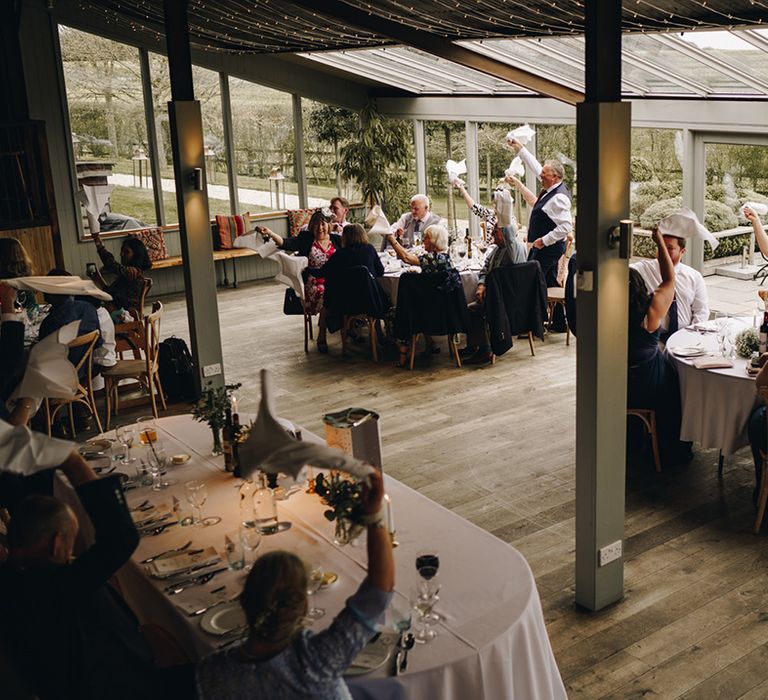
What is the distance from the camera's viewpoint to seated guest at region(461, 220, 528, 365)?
28.3 feet

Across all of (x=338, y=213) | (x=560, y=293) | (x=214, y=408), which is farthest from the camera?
(x=338, y=213)

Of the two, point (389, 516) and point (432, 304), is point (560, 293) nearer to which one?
point (432, 304)

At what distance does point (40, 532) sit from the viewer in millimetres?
2762

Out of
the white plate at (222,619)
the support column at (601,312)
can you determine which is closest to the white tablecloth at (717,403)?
the support column at (601,312)

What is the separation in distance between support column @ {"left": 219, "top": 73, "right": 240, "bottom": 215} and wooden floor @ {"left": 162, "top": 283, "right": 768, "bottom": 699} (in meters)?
4.29

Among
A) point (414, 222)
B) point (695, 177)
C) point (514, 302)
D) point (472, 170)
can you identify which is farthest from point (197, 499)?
point (472, 170)

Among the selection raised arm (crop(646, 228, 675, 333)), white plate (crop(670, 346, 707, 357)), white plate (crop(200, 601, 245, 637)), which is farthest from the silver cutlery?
white plate (crop(670, 346, 707, 357))

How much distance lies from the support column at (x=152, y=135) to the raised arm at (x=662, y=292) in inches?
348

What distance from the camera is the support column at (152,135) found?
12.7 m

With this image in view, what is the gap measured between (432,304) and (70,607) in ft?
20.3

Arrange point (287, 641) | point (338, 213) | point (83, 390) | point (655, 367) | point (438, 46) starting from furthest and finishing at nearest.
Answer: point (338, 213)
point (438, 46)
point (83, 390)
point (655, 367)
point (287, 641)

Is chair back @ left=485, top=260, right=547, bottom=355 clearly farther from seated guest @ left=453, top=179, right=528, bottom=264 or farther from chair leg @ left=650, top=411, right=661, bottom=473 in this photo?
chair leg @ left=650, top=411, right=661, bottom=473

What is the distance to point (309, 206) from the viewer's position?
47.8ft

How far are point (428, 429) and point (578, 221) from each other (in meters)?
3.25
